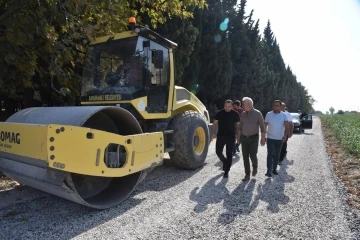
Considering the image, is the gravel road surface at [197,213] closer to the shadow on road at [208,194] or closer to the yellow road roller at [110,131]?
the shadow on road at [208,194]

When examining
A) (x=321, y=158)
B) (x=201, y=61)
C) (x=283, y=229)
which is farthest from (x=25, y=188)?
(x=201, y=61)

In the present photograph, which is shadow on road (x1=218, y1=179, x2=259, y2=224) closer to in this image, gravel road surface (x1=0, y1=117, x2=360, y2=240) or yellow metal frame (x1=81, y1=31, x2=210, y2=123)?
gravel road surface (x1=0, y1=117, x2=360, y2=240)

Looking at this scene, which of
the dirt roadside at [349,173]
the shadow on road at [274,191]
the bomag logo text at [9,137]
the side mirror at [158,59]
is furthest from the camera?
the side mirror at [158,59]

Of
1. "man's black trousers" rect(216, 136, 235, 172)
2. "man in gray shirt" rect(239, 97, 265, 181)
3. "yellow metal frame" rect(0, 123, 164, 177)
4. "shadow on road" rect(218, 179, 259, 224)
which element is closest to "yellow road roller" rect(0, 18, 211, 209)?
"yellow metal frame" rect(0, 123, 164, 177)

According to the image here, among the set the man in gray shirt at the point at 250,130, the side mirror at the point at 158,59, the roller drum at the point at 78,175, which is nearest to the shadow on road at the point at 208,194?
the man in gray shirt at the point at 250,130

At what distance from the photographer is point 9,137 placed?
4211 mm

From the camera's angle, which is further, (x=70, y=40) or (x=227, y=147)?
(x=70, y=40)

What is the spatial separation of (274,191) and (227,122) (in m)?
1.70

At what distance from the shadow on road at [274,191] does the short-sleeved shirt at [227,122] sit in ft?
4.11

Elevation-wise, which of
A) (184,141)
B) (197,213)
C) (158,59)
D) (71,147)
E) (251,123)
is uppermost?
(158,59)

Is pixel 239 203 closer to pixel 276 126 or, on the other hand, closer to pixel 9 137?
pixel 276 126

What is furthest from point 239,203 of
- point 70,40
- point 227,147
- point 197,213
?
point 70,40

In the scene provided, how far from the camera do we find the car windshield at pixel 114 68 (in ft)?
18.0

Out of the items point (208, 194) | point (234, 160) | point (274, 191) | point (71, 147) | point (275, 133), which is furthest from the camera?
point (234, 160)
